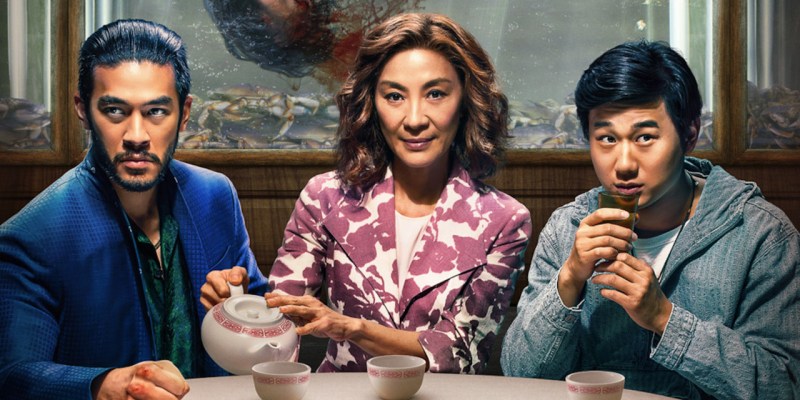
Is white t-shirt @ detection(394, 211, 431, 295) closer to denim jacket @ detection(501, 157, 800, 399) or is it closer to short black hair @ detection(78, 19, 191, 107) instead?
denim jacket @ detection(501, 157, 800, 399)

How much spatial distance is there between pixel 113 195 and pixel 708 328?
1233mm

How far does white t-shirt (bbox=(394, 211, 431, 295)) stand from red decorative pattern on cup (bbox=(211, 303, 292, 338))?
45 centimetres

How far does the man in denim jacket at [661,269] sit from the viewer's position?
5.95 feet

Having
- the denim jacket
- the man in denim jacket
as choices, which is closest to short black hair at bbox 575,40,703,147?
the man in denim jacket

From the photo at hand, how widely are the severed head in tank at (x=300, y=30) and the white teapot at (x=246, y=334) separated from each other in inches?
71.4

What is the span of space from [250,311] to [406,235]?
0.52 metres

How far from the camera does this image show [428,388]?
1638mm

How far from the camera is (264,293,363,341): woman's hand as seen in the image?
178cm

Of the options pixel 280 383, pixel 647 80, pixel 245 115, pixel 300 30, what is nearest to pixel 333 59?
pixel 300 30

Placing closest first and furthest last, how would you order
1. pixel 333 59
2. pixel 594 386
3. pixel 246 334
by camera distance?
pixel 594 386 < pixel 246 334 < pixel 333 59

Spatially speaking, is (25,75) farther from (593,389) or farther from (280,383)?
(593,389)

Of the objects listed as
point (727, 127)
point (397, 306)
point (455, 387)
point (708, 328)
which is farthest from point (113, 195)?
point (727, 127)

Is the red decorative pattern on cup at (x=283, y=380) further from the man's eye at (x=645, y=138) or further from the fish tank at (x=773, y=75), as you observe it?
the fish tank at (x=773, y=75)

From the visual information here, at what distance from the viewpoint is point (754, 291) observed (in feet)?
6.11
